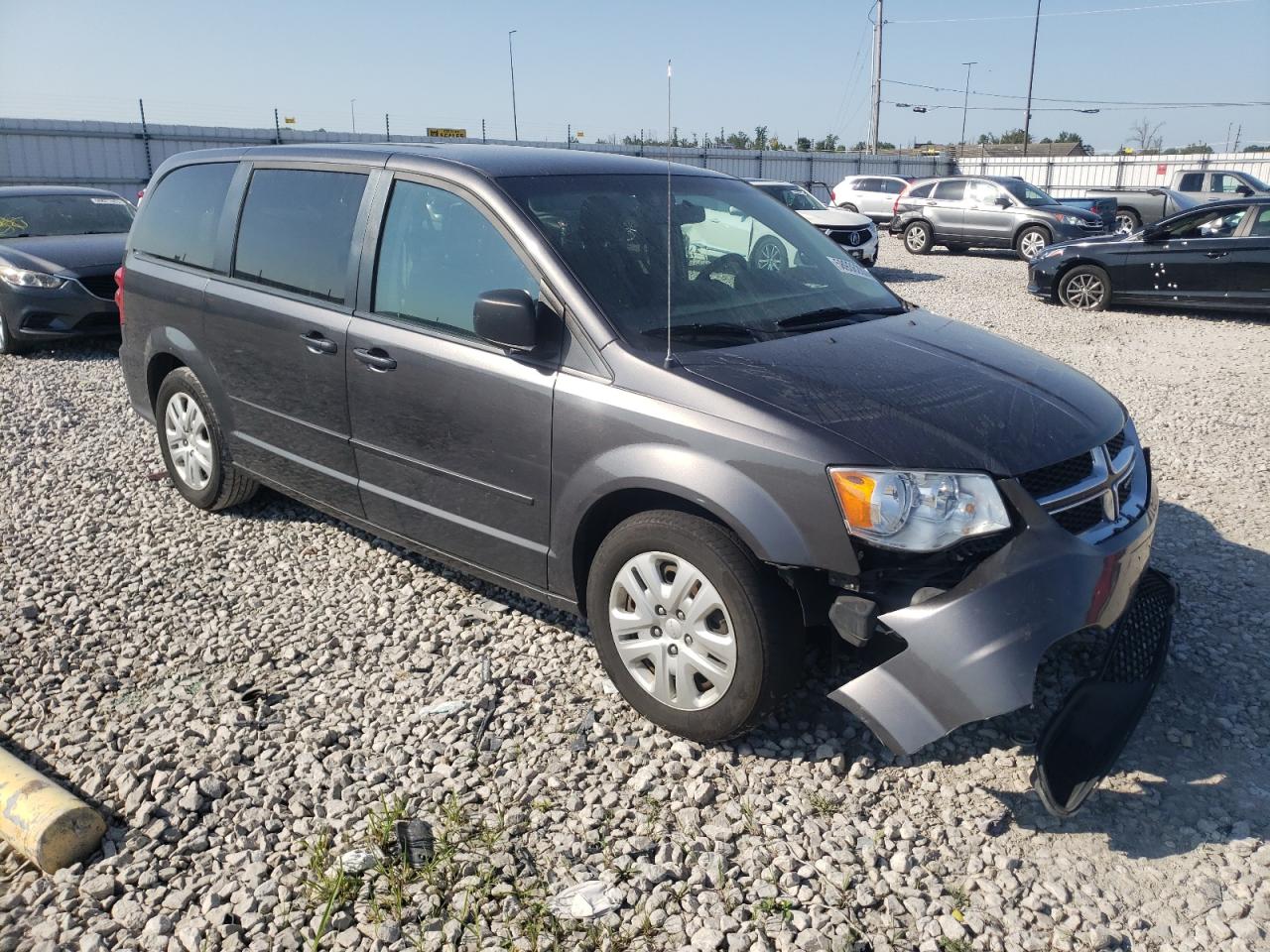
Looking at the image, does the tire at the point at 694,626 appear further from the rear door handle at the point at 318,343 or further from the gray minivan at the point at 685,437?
the rear door handle at the point at 318,343

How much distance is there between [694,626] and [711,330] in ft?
3.46

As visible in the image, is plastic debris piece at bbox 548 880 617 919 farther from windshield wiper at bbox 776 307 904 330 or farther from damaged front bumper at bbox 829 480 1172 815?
windshield wiper at bbox 776 307 904 330

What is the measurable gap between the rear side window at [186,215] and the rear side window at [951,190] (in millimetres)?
17717

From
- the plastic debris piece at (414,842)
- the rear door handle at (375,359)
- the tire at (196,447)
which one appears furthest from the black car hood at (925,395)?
the tire at (196,447)

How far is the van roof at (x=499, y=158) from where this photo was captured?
12.3 ft

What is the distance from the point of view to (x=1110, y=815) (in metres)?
2.86

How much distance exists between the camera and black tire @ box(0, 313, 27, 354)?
9406 millimetres

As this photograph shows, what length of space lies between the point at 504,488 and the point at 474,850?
1266 mm

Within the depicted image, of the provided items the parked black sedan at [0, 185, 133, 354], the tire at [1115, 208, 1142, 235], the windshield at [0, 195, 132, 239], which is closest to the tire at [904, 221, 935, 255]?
the tire at [1115, 208, 1142, 235]

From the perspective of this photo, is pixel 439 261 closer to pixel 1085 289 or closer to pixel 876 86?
pixel 1085 289

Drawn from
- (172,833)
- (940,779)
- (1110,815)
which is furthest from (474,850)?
(1110,815)

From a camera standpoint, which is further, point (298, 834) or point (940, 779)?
point (940, 779)

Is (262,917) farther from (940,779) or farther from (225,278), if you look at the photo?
(225,278)

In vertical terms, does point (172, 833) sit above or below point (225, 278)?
below
